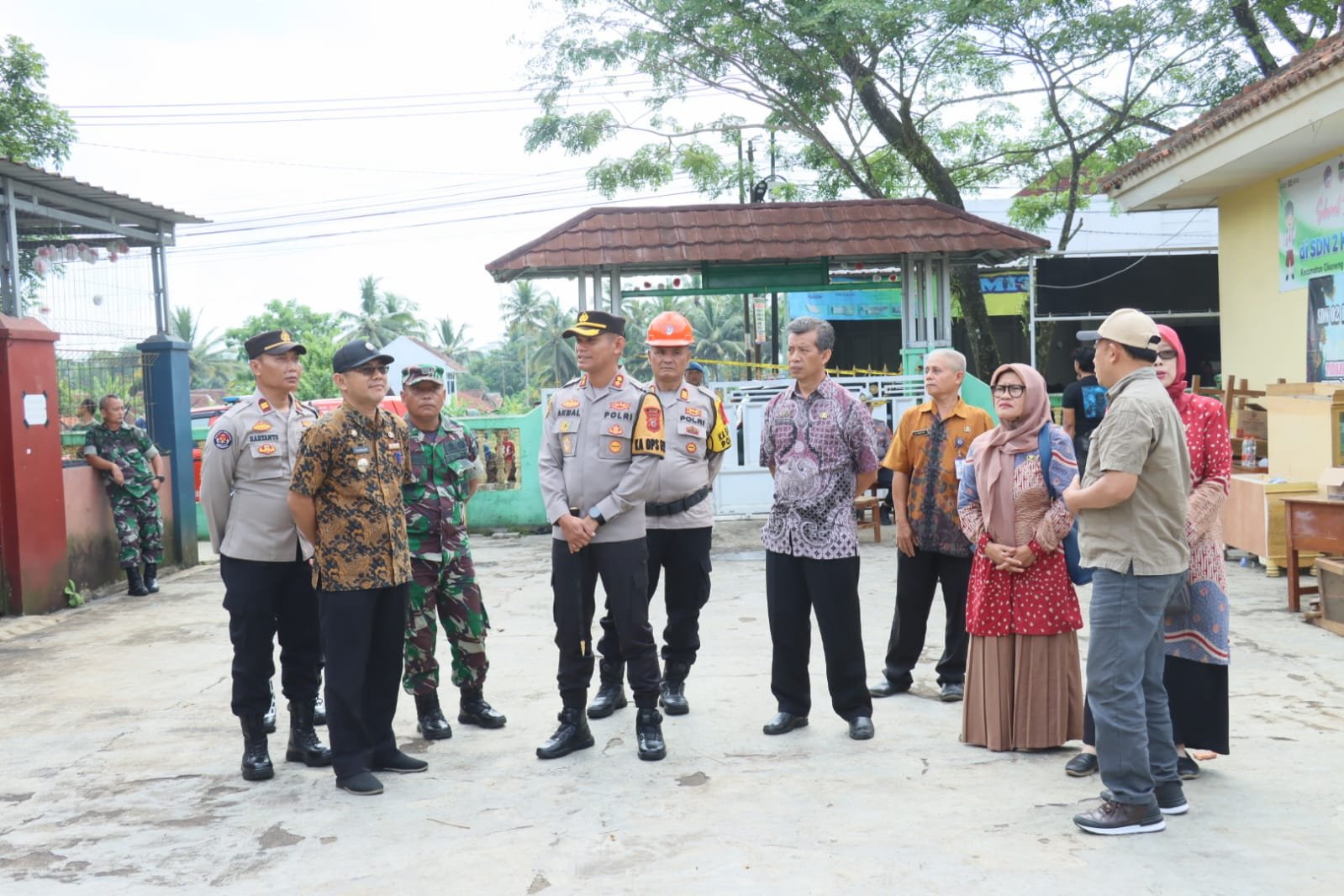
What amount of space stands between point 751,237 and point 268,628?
343 inches

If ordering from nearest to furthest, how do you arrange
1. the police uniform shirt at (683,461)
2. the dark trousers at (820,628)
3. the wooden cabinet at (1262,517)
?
the dark trousers at (820,628), the police uniform shirt at (683,461), the wooden cabinet at (1262,517)

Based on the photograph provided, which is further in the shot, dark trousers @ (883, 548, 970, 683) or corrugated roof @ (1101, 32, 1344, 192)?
corrugated roof @ (1101, 32, 1344, 192)

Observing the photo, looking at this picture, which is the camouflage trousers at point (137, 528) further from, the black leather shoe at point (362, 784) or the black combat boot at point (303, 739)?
the black leather shoe at point (362, 784)

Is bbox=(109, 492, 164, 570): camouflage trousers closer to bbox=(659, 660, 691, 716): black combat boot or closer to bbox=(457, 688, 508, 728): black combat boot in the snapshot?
bbox=(457, 688, 508, 728): black combat boot

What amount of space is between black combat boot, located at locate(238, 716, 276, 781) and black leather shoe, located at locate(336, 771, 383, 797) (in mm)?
390

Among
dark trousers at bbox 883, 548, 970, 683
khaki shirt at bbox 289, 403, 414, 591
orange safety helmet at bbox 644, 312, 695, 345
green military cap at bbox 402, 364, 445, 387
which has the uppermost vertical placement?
orange safety helmet at bbox 644, 312, 695, 345

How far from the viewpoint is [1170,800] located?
413 cm

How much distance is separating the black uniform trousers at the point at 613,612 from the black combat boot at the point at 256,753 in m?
1.23

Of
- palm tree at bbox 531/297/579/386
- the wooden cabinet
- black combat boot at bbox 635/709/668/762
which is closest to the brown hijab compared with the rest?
black combat boot at bbox 635/709/668/762

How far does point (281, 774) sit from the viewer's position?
4957 millimetres

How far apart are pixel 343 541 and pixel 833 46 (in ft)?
42.2

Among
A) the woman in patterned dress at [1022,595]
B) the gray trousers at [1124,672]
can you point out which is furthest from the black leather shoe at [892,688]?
the gray trousers at [1124,672]

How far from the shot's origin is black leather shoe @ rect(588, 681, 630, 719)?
A: 5.68 m

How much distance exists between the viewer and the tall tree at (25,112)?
15.8 meters
